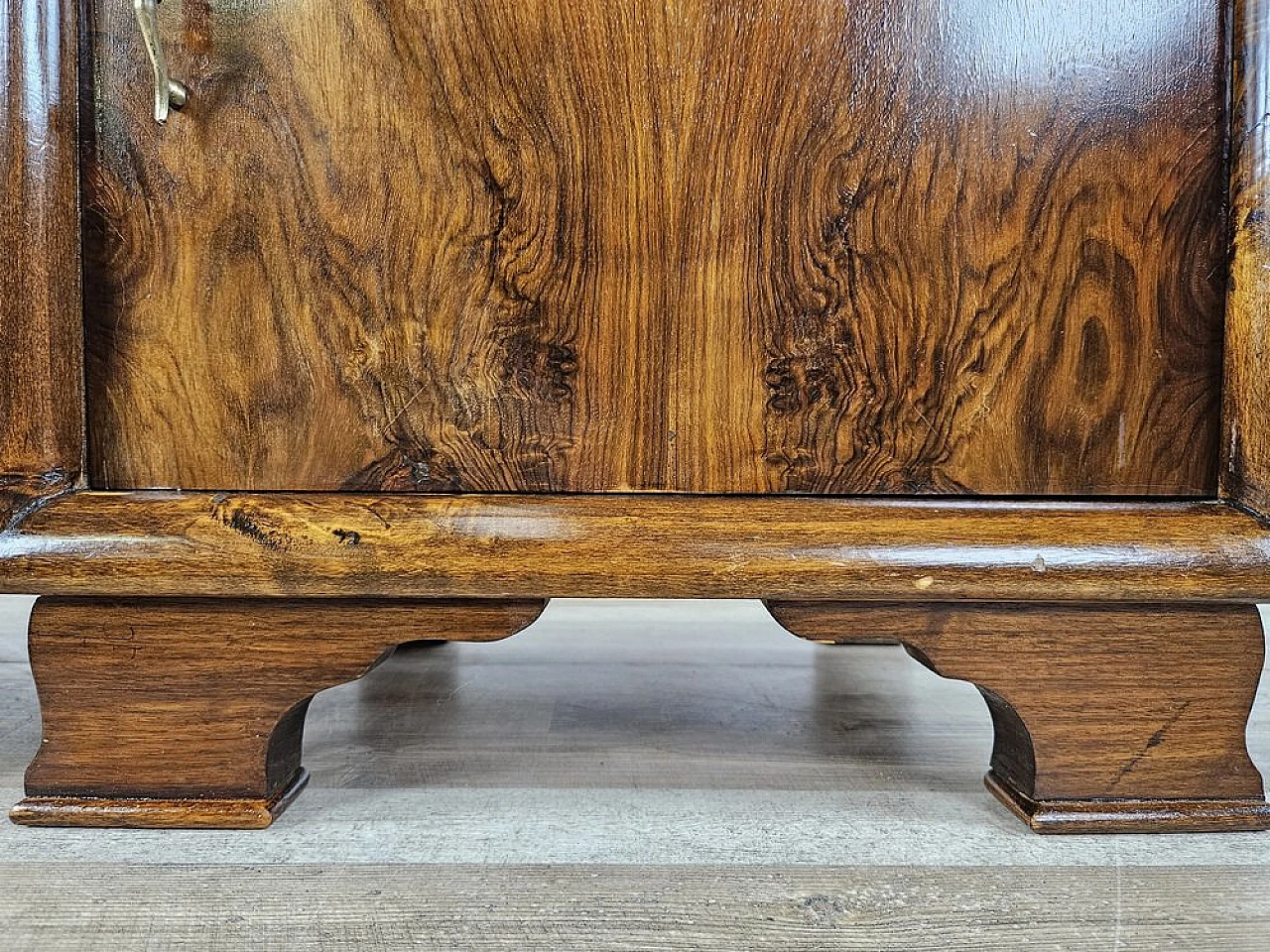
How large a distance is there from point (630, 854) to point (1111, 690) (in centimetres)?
35

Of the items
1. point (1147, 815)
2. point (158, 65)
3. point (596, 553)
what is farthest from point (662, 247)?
point (1147, 815)

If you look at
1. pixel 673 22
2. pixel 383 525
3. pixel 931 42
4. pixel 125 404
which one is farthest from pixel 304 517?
pixel 931 42

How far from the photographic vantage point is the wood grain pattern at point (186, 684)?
65cm

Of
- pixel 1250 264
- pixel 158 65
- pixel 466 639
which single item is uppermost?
pixel 158 65

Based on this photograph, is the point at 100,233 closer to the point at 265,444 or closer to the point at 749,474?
the point at 265,444

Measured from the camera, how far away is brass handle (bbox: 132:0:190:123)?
602 mm

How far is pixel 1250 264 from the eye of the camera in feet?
2.10

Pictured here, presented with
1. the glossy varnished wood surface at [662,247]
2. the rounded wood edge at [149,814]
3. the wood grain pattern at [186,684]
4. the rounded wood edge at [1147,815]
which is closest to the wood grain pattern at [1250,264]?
the glossy varnished wood surface at [662,247]

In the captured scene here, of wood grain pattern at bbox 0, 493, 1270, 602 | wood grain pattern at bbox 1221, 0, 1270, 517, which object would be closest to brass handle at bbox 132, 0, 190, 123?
wood grain pattern at bbox 0, 493, 1270, 602

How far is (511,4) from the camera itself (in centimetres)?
64

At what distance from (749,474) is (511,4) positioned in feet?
1.16

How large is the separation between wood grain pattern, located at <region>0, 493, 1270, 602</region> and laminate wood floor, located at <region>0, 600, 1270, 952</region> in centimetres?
16

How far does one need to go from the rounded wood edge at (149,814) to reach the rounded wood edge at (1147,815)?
531mm

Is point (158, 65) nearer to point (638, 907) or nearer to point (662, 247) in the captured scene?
point (662, 247)
